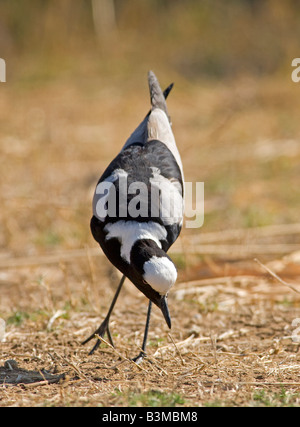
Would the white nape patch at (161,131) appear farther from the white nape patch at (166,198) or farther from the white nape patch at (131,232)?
the white nape patch at (131,232)

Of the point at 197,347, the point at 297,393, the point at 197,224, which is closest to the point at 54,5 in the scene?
the point at 197,224

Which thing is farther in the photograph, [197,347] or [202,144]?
[202,144]

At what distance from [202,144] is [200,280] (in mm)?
4702

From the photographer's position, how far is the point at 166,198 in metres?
4.32

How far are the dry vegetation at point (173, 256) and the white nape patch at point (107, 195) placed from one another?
87cm

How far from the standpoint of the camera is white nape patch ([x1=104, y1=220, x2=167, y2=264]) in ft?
13.1

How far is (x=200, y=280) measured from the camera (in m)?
5.76

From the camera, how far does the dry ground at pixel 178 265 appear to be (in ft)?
12.2

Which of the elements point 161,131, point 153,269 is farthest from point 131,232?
point 161,131

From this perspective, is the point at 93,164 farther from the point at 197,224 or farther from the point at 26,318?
the point at 26,318

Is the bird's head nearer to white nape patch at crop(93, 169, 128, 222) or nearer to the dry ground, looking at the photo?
the dry ground

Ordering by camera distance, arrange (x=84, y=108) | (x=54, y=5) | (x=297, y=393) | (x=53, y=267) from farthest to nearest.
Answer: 1. (x=54, y=5)
2. (x=84, y=108)
3. (x=53, y=267)
4. (x=297, y=393)

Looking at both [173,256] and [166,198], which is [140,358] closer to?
[166,198]

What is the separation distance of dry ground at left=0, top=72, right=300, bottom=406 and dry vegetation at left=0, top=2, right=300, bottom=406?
0.05ft
